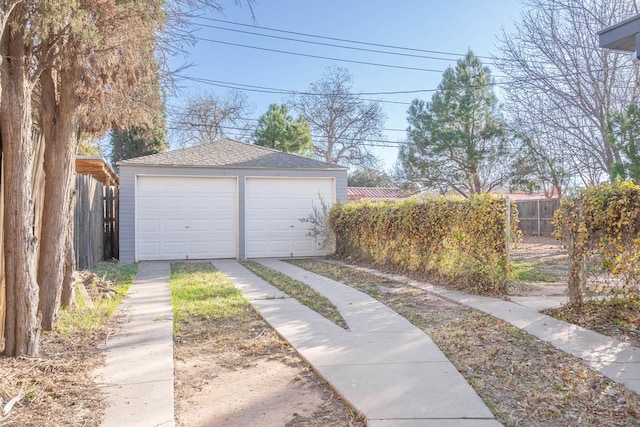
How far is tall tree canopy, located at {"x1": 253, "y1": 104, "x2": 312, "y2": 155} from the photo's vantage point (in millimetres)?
23531

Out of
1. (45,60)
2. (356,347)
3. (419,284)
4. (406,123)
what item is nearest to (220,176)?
(419,284)

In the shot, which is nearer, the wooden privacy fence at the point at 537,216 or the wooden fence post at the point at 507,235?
the wooden fence post at the point at 507,235

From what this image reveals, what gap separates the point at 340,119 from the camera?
91.1 ft

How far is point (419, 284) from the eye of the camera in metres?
7.42

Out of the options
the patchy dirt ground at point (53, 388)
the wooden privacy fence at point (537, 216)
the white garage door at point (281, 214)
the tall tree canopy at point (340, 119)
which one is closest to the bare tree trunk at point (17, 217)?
the patchy dirt ground at point (53, 388)

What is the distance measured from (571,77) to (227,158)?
1022 centimetres

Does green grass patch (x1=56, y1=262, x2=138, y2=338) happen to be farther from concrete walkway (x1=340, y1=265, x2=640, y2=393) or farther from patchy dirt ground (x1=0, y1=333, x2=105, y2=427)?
concrete walkway (x1=340, y1=265, x2=640, y2=393)

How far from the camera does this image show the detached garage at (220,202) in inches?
451

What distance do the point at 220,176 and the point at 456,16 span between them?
342 inches

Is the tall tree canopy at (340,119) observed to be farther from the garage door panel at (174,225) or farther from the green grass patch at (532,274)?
the green grass patch at (532,274)

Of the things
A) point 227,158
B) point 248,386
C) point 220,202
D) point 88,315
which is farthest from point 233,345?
point 227,158

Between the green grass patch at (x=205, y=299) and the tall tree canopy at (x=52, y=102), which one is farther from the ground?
the tall tree canopy at (x=52, y=102)

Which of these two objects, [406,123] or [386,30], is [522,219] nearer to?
[406,123]

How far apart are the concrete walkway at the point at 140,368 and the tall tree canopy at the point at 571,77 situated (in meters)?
11.7
